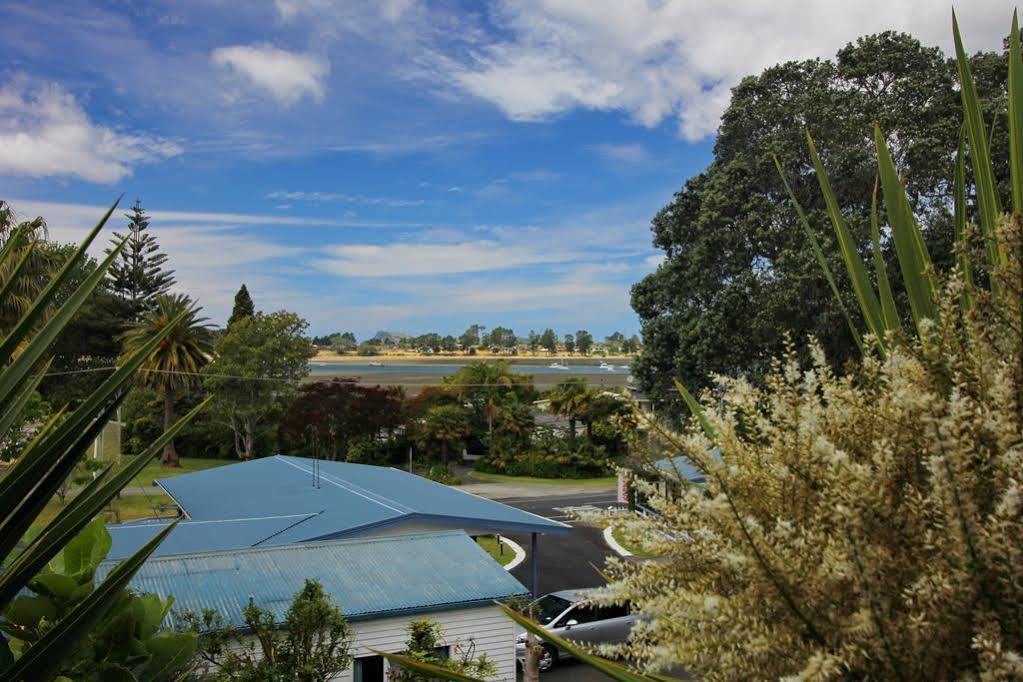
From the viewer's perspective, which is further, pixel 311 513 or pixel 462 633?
pixel 311 513

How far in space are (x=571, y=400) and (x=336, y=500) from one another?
2389 cm

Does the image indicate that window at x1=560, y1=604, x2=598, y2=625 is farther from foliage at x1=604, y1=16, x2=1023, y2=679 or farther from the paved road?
foliage at x1=604, y1=16, x2=1023, y2=679

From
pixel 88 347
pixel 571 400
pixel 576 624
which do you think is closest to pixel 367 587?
pixel 576 624

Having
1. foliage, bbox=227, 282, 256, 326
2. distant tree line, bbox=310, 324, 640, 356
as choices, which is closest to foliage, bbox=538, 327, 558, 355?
distant tree line, bbox=310, 324, 640, 356

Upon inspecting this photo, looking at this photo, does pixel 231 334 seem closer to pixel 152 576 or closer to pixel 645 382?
pixel 645 382

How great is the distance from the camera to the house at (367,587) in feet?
30.6

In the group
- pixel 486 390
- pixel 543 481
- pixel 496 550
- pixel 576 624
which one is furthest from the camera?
pixel 486 390

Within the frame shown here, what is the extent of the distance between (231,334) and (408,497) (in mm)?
24577

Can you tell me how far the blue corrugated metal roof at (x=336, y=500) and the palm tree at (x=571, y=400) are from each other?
17.9 metres

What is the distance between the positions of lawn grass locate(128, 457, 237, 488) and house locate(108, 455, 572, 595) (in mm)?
15763

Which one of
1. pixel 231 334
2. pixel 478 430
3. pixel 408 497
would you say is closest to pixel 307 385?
pixel 231 334

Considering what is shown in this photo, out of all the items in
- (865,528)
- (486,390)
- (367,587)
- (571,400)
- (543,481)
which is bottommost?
(543,481)

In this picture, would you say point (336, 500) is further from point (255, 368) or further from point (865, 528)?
point (255, 368)

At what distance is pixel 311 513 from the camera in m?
14.6
